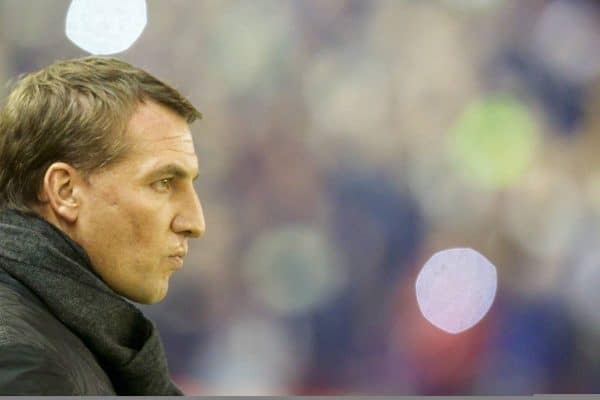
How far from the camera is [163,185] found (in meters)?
0.85

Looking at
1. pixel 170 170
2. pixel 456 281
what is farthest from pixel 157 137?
pixel 456 281

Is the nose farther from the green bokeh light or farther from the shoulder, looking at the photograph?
the green bokeh light

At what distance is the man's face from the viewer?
2.65 ft

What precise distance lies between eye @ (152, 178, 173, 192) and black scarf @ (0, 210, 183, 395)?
0.34 ft

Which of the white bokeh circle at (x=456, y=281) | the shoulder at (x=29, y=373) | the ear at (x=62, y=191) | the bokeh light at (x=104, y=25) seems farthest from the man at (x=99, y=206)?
the white bokeh circle at (x=456, y=281)

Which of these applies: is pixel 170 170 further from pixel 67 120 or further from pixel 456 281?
pixel 456 281

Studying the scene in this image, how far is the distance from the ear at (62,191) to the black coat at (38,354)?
0.10 meters

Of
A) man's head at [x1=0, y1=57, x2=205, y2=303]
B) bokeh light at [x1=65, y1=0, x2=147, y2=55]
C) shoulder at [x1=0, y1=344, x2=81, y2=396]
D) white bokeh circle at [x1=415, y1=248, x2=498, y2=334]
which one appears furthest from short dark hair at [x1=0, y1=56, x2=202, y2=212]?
white bokeh circle at [x1=415, y1=248, x2=498, y2=334]

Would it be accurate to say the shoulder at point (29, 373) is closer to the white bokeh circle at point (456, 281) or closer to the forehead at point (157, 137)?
A: the forehead at point (157, 137)

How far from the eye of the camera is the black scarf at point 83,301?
0.72m

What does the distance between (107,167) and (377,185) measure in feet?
3.21

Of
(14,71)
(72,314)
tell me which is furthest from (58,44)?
(72,314)

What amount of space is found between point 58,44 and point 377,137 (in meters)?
0.65

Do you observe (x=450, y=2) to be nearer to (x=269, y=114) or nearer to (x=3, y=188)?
(x=269, y=114)
